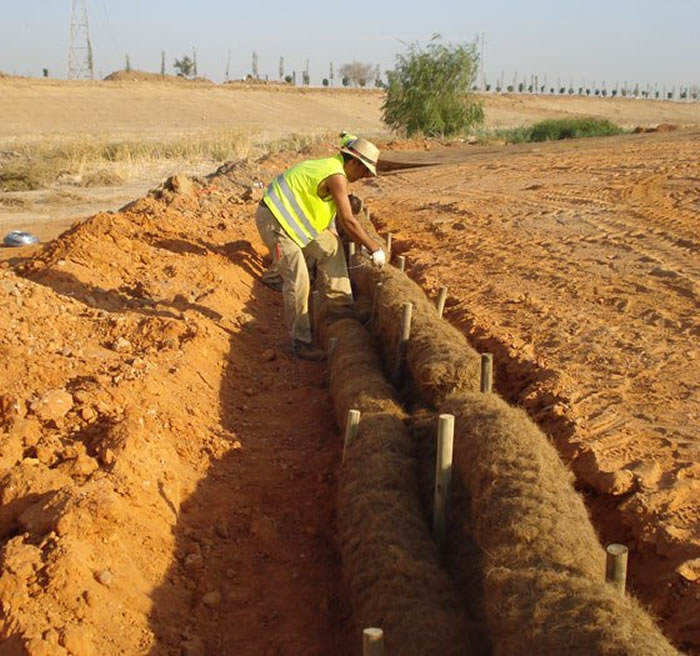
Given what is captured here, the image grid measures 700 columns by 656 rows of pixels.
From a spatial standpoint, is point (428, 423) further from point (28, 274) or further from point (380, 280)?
point (28, 274)

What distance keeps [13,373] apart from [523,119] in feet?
182

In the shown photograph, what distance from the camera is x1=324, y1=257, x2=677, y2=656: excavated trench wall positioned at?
266 cm

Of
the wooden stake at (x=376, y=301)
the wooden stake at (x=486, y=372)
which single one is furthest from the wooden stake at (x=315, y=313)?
the wooden stake at (x=486, y=372)

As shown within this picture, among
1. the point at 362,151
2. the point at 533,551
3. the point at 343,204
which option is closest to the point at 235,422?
the point at 343,204

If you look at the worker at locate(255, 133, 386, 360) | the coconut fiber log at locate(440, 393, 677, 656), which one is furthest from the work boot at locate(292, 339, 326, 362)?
the coconut fiber log at locate(440, 393, 677, 656)

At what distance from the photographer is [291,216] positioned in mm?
7289

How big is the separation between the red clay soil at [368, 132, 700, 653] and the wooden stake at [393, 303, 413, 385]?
93 cm

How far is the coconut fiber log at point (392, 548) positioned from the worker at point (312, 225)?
7.23 ft

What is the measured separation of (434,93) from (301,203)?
78.4 ft

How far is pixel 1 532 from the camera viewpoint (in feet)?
13.7

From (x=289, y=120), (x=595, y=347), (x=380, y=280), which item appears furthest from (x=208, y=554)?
(x=289, y=120)

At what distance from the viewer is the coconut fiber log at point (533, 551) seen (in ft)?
8.38

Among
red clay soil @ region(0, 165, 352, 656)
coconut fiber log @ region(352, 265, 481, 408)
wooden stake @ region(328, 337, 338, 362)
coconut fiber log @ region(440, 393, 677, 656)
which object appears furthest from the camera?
wooden stake @ region(328, 337, 338, 362)

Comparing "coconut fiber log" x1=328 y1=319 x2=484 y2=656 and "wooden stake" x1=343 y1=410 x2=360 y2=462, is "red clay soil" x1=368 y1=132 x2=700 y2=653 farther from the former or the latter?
"wooden stake" x1=343 y1=410 x2=360 y2=462
